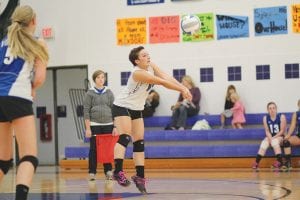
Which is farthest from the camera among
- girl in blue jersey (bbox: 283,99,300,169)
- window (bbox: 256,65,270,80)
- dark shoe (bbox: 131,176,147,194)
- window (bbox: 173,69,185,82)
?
window (bbox: 173,69,185,82)

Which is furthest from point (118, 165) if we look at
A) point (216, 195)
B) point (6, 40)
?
point (6, 40)

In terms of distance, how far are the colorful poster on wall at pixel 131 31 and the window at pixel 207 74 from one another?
1726 mm

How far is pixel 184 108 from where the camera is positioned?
561 inches

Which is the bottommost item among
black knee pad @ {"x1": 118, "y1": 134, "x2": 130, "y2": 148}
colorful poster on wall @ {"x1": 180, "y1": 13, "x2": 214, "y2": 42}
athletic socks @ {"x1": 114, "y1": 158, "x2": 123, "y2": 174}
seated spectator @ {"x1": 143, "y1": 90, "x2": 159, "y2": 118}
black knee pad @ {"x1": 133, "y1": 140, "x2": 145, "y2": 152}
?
athletic socks @ {"x1": 114, "y1": 158, "x2": 123, "y2": 174}

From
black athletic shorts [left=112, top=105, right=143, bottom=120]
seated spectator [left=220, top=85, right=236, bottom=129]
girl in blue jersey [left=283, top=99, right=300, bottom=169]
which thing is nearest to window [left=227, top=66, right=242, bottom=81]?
seated spectator [left=220, top=85, right=236, bottom=129]

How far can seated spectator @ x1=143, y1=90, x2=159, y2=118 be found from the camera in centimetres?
1476

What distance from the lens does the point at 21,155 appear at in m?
4.83

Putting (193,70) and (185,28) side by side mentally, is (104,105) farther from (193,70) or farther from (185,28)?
(193,70)

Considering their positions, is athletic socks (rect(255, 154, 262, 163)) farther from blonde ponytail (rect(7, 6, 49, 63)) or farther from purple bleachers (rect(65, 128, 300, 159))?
blonde ponytail (rect(7, 6, 49, 63))

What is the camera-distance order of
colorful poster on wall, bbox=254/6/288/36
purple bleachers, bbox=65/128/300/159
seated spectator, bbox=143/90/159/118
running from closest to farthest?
purple bleachers, bbox=65/128/300/159
colorful poster on wall, bbox=254/6/288/36
seated spectator, bbox=143/90/159/118

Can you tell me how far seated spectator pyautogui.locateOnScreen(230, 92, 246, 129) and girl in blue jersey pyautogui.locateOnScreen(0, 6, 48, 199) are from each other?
9.44m

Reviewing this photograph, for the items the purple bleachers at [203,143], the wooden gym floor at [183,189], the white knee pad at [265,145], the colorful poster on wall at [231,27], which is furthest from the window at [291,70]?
the wooden gym floor at [183,189]

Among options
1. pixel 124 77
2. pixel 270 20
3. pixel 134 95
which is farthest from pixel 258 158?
pixel 134 95

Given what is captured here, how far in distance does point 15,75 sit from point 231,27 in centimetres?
1041
